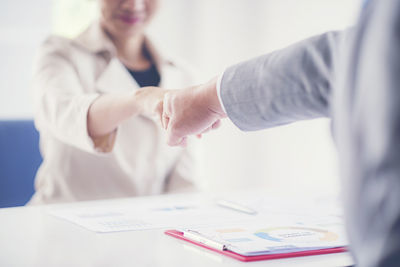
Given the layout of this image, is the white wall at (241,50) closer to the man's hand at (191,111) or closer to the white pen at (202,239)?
the man's hand at (191,111)

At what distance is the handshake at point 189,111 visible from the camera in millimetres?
659

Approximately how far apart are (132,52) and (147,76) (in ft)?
0.31

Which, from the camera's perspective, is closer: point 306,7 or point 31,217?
point 31,217

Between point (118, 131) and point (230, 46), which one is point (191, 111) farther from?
point (230, 46)

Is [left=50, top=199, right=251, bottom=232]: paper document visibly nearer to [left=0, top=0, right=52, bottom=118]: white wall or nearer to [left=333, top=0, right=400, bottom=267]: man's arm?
[left=333, top=0, right=400, bottom=267]: man's arm

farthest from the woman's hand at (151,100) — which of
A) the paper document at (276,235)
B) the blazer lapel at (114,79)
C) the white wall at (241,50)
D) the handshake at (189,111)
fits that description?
the white wall at (241,50)

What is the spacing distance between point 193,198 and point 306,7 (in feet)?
5.60

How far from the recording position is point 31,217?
0.82m

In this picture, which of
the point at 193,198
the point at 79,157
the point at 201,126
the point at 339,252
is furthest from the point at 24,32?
the point at 339,252

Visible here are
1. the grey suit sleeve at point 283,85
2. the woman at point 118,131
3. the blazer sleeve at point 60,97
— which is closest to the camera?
the grey suit sleeve at point 283,85

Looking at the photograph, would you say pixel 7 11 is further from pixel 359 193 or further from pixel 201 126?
pixel 359 193

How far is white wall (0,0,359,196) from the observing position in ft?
7.58

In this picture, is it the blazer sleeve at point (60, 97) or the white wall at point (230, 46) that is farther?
the white wall at point (230, 46)

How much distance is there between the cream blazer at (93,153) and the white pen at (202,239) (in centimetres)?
68
